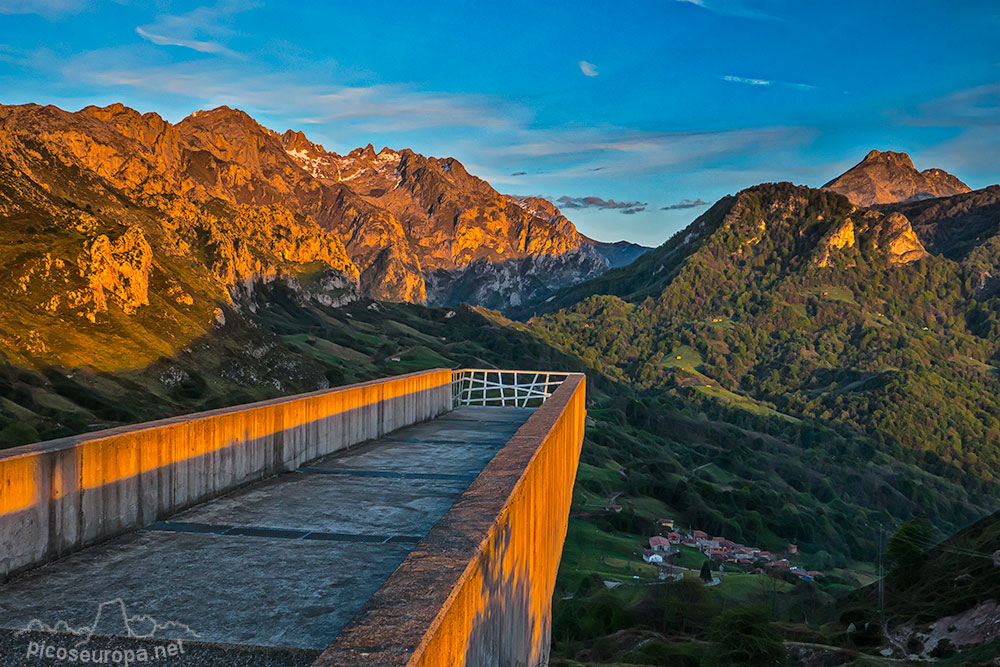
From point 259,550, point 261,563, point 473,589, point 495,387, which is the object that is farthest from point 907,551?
point 473,589

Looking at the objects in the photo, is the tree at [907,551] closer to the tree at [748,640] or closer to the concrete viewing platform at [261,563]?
the tree at [748,640]

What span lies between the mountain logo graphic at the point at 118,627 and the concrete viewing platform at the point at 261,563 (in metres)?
0.04

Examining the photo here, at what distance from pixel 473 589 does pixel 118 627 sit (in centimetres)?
264

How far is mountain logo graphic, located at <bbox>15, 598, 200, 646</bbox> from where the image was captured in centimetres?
527

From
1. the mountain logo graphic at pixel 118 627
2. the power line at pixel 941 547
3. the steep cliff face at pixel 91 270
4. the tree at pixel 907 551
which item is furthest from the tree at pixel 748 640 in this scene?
the steep cliff face at pixel 91 270

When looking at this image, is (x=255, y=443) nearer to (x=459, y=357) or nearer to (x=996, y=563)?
(x=996, y=563)

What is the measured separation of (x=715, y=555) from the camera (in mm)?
97125

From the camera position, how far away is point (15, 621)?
5461 millimetres

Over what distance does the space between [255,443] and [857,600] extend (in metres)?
61.3

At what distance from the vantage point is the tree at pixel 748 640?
4416 centimetres

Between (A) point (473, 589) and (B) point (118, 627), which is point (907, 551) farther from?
(B) point (118, 627)

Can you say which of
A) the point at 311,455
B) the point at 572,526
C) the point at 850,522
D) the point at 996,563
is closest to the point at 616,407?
the point at 850,522

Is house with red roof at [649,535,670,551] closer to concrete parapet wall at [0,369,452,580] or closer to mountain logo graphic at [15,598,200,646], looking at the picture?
concrete parapet wall at [0,369,452,580]

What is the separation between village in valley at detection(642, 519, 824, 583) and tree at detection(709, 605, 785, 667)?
3172 centimetres
